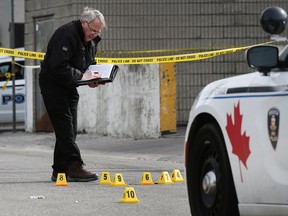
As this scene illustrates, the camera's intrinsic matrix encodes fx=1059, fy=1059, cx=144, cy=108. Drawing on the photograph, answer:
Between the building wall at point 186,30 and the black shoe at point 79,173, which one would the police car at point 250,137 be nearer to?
the black shoe at point 79,173

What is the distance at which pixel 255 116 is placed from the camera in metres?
6.36

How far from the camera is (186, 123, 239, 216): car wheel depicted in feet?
21.7

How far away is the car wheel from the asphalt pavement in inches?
48.4

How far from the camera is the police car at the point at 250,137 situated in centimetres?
616

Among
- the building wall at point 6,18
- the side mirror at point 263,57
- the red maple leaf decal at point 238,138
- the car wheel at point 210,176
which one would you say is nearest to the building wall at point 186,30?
the building wall at point 6,18

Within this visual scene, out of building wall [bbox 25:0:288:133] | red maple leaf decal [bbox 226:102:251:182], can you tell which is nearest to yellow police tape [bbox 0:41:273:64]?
building wall [bbox 25:0:288:133]

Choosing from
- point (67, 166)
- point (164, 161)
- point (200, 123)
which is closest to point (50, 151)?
point (164, 161)

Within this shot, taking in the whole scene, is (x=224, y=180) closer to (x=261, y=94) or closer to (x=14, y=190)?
(x=261, y=94)

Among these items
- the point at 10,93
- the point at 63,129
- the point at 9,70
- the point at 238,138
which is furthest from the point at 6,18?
the point at 238,138

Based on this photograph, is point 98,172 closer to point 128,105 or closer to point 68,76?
point 68,76

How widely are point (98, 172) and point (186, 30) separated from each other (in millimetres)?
7294

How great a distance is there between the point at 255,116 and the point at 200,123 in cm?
93

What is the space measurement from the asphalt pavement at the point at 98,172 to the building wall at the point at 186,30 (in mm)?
1181

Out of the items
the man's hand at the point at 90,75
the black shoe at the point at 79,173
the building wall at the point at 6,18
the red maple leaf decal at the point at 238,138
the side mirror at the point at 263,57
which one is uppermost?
the building wall at the point at 6,18
